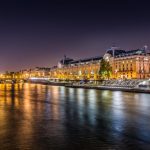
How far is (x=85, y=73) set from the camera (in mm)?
170750

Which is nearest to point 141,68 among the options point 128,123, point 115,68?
point 115,68

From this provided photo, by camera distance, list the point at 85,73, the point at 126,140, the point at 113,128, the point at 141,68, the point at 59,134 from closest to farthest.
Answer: the point at 126,140 < the point at 59,134 < the point at 113,128 < the point at 141,68 < the point at 85,73

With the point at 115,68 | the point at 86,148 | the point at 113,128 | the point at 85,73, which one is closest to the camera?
the point at 86,148

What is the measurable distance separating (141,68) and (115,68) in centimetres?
1820

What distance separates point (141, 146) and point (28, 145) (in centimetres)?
367

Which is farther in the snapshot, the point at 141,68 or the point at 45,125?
the point at 141,68

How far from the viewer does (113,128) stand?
12.5 m

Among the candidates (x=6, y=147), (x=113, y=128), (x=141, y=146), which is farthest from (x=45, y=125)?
(x=141, y=146)

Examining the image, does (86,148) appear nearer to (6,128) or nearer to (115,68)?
(6,128)

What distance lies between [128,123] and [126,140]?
12.6ft

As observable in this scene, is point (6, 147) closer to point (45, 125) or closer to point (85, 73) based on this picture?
point (45, 125)

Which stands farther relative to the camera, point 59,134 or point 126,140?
point 59,134

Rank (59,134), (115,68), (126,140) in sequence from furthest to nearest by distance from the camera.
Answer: (115,68)
(59,134)
(126,140)

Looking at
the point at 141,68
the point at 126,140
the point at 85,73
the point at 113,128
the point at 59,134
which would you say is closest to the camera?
the point at 126,140
